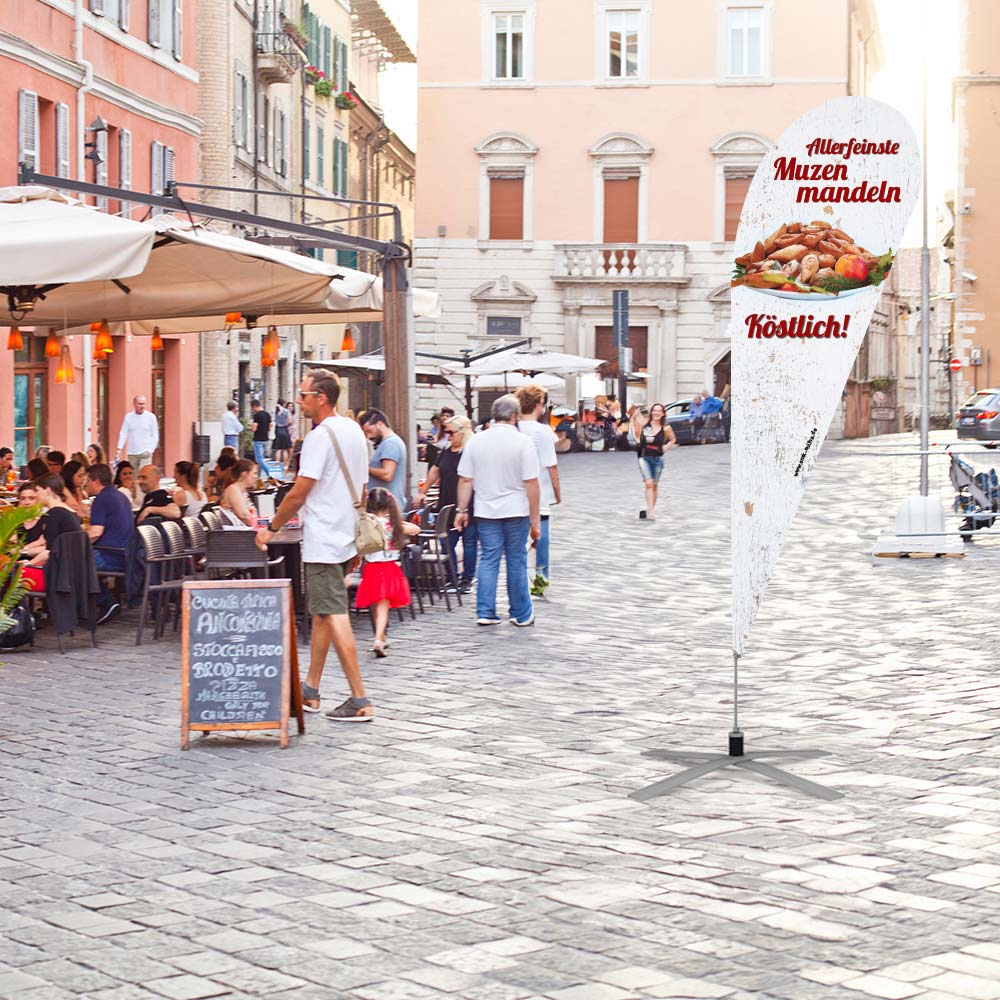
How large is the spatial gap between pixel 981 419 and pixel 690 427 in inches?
285

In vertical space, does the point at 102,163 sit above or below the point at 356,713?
above

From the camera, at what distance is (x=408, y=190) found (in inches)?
3027

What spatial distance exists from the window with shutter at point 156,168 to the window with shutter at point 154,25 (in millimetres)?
1635

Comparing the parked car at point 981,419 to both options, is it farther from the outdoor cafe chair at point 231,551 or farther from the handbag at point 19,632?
the handbag at point 19,632

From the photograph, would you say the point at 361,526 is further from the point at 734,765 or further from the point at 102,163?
the point at 102,163

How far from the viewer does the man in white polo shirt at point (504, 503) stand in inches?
526

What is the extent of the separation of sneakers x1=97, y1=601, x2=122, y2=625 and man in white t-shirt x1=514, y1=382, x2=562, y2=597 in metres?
3.29

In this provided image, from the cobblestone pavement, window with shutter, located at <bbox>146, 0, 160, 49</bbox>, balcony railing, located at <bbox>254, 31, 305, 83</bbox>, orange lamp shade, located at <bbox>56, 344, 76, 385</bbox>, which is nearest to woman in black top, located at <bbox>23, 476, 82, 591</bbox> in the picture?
the cobblestone pavement

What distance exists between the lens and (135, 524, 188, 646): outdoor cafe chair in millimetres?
13055

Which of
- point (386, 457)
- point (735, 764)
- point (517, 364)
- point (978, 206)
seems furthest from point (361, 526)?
point (978, 206)

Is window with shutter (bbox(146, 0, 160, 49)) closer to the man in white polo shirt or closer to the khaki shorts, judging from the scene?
the man in white polo shirt

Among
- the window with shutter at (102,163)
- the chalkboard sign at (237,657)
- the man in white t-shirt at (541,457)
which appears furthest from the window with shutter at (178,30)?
the chalkboard sign at (237,657)

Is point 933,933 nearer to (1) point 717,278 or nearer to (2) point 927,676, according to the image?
(2) point 927,676

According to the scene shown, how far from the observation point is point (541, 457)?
51.7ft
